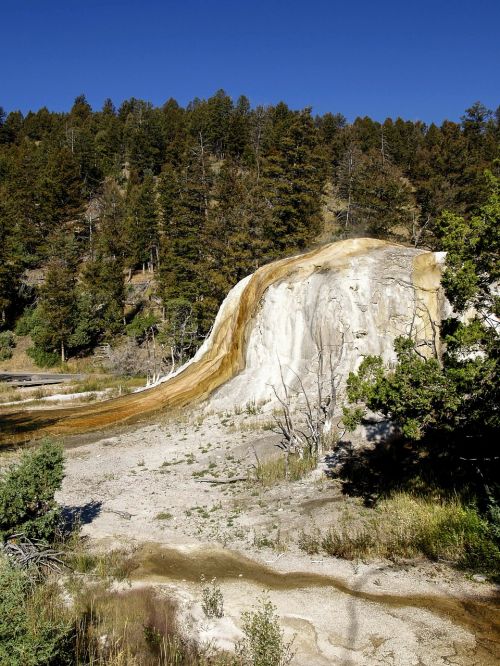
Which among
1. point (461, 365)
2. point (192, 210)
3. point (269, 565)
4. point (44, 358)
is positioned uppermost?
point (192, 210)

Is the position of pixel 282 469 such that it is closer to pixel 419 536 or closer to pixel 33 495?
pixel 419 536

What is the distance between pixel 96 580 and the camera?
7.44m

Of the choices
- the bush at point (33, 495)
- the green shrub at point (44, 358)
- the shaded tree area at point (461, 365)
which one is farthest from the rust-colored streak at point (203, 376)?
the green shrub at point (44, 358)

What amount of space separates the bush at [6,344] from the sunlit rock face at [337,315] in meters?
29.0

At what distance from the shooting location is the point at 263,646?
5.11 m

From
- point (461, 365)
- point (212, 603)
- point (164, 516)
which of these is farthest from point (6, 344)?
point (461, 365)

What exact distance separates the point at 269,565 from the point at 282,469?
489 cm

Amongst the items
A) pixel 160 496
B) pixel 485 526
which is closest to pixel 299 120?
pixel 160 496

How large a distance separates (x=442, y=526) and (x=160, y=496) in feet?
22.0

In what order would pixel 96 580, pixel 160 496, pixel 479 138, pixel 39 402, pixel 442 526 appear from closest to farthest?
1. pixel 96 580
2. pixel 442 526
3. pixel 160 496
4. pixel 39 402
5. pixel 479 138

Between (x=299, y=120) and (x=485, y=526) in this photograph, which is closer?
(x=485, y=526)

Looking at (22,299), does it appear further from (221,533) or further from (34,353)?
(221,533)

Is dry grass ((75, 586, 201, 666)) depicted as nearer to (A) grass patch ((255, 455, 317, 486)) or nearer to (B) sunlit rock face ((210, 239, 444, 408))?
(A) grass patch ((255, 455, 317, 486))

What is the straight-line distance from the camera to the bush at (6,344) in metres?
41.3
